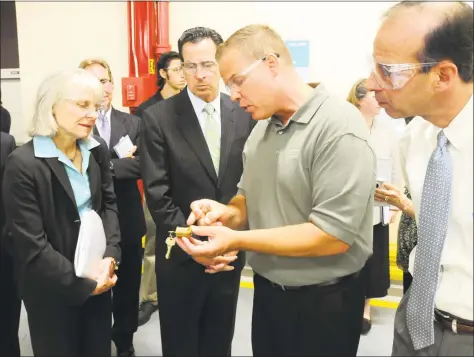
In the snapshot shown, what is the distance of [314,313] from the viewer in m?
1.35

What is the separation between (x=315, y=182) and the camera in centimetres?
123

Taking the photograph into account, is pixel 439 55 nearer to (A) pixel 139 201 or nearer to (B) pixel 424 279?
(B) pixel 424 279

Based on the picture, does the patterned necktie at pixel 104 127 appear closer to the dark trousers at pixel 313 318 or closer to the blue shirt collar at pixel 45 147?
the blue shirt collar at pixel 45 147

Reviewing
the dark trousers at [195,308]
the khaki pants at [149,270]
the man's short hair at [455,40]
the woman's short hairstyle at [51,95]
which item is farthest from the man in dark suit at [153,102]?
the man's short hair at [455,40]

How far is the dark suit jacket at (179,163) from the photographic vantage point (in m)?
1.81

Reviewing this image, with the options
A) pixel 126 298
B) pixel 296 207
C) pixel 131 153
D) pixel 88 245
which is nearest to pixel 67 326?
pixel 88 245

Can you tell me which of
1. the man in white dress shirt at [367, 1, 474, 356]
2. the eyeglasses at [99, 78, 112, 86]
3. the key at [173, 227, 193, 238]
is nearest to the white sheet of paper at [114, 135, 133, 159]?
the eyeglasses at [99, 78, 112, 86]

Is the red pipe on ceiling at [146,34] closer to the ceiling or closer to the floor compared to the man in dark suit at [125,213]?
closer to the ceiling

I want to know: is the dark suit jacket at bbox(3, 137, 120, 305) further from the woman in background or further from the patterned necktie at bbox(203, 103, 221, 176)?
the woman in background

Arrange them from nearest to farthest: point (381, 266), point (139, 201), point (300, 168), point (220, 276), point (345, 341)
→ point (300, 168)
point (345, 341)
point (220, 276)
point (139, 201)
point (381, 266)

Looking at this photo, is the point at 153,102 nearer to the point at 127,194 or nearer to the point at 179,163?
the point at 127,194

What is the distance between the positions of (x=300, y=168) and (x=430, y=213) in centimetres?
41

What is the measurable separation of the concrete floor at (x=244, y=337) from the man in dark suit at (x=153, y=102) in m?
0.09

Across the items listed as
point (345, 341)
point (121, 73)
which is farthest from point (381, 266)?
point (121, 73)
